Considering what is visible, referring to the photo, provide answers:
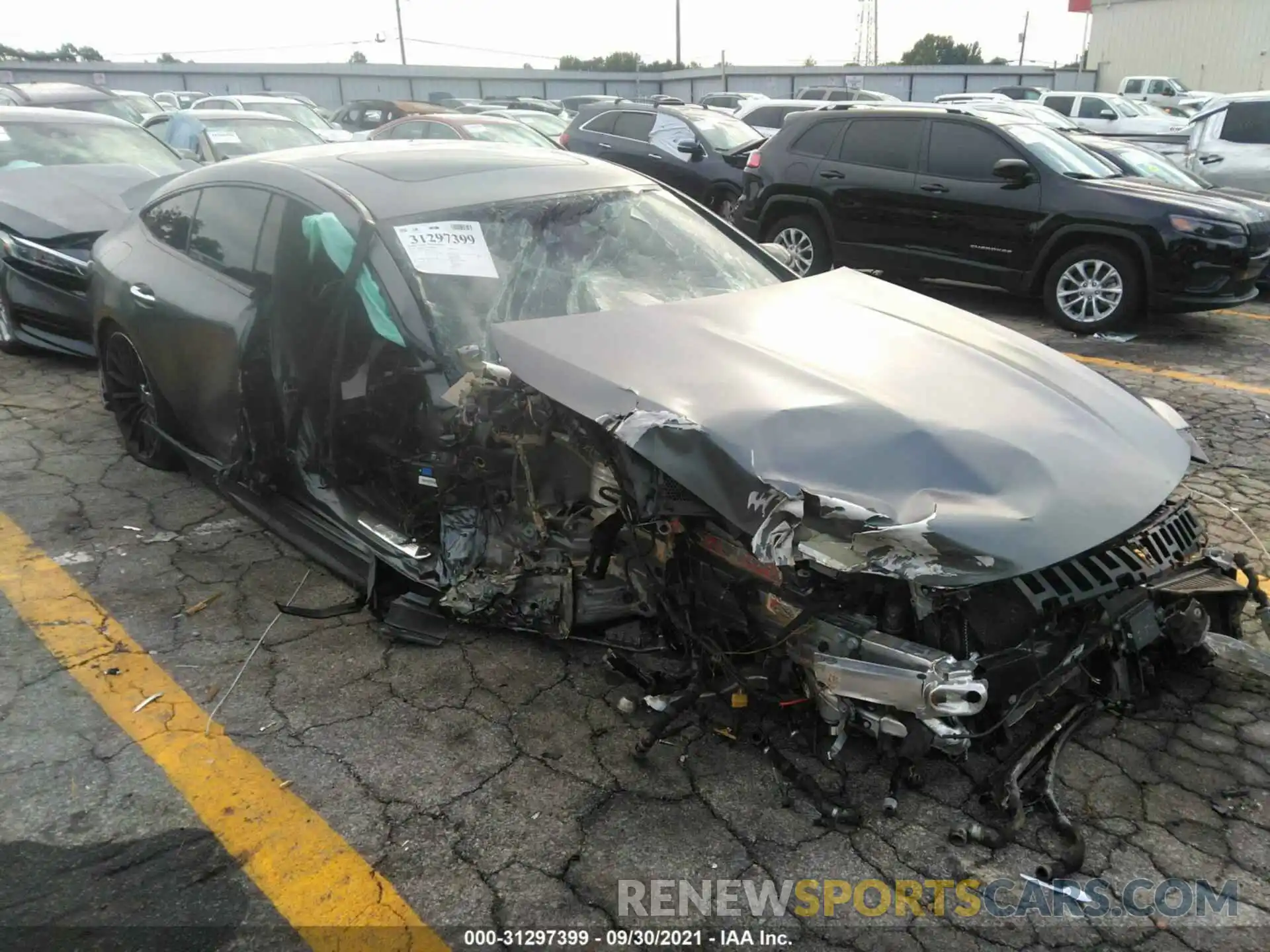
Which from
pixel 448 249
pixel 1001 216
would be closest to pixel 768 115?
pixel 1001 216

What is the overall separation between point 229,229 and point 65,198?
129 inches

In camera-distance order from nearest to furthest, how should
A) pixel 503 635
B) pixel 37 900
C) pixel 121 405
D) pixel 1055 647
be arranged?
pixel 37 900, pixel 1055 647, pixel 503 635, pixel 121 405

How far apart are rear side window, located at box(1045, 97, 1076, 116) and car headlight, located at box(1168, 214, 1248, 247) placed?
1432cm

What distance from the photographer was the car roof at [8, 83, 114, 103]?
10.4 m

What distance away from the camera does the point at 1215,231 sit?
6.96m

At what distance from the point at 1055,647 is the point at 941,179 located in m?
6.42

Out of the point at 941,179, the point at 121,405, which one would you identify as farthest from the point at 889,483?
the point at 941,179

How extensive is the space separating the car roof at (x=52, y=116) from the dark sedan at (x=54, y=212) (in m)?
0.01

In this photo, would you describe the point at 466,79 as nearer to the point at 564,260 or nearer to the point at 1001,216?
the point at 1001,216

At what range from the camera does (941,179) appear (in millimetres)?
7938

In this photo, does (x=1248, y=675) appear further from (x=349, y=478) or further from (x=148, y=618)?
(x=148, y=618)

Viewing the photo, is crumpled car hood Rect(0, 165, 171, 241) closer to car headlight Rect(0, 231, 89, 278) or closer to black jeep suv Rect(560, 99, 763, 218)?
car headlight Rect(0, 231, 89, 278)

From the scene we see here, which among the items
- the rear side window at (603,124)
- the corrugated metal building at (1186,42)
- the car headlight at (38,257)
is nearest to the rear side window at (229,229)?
the car headlight at (38,257)

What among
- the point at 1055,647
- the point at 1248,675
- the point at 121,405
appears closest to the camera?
the point at 1055,647
